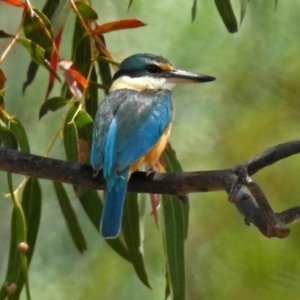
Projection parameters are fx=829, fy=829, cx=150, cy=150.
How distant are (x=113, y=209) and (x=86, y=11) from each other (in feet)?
1.99

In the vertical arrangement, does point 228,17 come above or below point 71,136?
above

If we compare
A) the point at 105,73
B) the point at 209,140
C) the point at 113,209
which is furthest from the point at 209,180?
the point at 209,140

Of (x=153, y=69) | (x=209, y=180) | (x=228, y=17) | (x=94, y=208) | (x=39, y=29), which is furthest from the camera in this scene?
(x=153, y=69)

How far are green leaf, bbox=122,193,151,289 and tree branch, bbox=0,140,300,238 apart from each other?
17 cm

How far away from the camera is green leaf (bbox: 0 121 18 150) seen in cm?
205

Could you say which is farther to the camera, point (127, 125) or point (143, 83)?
point (143, 83)

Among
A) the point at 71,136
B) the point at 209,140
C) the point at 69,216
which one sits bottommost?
the point at 209,140

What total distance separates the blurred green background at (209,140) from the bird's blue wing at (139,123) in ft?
3.43

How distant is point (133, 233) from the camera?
2346 mm

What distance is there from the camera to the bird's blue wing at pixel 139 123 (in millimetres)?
2199

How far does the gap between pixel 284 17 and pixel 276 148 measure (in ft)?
7.29

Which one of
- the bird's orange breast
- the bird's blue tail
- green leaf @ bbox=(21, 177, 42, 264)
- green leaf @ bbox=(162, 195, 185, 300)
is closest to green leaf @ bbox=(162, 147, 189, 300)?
green leaf @ bbox=(162, 195, 185, 300)

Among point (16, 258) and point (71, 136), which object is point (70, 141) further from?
point (16, 258)

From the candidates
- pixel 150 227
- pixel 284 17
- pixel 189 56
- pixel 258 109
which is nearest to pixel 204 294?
pixel 150 227
